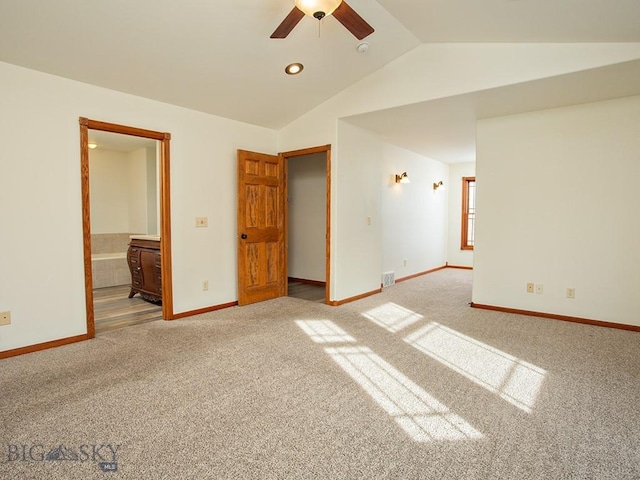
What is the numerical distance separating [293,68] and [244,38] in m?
0.68

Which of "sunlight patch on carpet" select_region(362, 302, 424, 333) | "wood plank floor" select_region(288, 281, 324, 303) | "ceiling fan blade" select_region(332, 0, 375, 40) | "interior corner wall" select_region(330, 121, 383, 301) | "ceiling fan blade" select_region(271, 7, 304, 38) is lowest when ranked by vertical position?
"wood plank floor" select_region(288, 281, 324, 303)

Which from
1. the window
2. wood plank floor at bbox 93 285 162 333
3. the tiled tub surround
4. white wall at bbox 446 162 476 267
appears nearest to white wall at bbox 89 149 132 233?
the tiled tub surround

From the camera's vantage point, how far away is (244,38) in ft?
10.2

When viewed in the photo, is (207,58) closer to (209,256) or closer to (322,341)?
(209,256)

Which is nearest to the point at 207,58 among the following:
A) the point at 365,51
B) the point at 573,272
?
the point at 365,51

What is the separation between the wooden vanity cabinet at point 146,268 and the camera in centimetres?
450

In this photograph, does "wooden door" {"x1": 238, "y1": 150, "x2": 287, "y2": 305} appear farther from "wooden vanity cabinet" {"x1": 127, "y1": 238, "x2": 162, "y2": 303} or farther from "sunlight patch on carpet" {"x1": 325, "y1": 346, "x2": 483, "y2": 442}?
"sunlight patch on carpet" {"x1": 325, "y1": 346, "x2": 483, "y2": 442}

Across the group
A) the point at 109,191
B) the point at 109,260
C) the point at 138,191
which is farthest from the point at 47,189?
the point at 109,191

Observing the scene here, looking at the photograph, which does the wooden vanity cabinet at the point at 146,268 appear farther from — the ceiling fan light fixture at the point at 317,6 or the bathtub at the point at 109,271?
the ceiling fan light fixture at the point at 317,6

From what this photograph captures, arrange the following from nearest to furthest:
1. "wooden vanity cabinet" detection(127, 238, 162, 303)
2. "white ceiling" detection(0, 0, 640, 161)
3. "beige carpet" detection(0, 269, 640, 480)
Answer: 1. "beige carpet" detection(0, 269, 640, 480)
2. "white ceiling" detection(0, 0, 640, 161)
3. "wooden vanity cabinet" detection(127, 238, 162, 303)

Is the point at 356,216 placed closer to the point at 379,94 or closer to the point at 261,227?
the point at 261,227

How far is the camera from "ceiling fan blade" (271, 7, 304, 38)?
90.8 inches

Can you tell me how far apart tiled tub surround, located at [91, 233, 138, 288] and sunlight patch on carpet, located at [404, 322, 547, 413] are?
5062 mm

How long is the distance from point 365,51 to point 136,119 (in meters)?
2.47
